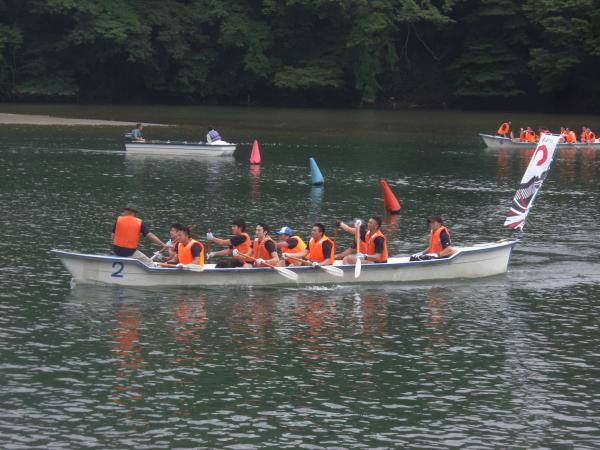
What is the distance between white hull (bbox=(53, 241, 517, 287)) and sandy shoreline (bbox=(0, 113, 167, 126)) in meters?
52.4

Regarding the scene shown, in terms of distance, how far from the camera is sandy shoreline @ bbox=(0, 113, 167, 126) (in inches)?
3093

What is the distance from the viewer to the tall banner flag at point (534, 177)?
34.5 meters

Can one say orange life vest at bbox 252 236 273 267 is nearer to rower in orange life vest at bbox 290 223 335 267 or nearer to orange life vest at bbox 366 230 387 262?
rower in orange life vest at bbox 290 223 335 267

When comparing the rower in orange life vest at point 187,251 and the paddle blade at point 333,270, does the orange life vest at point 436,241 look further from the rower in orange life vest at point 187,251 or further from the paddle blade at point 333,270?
the rower in orange life vest at point 187,251

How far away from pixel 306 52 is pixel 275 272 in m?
82.5

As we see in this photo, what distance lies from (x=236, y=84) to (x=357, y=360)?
87.4 meters

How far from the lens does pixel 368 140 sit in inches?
2854

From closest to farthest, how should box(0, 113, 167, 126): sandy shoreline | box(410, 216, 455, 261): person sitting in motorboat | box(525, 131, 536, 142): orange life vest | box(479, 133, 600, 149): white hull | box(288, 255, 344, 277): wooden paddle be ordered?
box(288, 255, 344, 277): wooden paddle → box(410, 216, 455, 261): person sitting in motorboat → box(479, 133, 600, 149): white hull → box(525, 131, 536, 142): orange life vest → box(0, 113, 167, 126): sandy shoreline

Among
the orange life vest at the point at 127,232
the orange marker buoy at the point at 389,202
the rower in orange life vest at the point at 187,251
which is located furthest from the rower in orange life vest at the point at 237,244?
the orange marker buoy at the point at 389,202

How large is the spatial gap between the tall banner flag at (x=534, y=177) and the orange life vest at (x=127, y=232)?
1292cm

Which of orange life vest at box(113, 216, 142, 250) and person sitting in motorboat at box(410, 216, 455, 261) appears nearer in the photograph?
orange life vest at box(113, 216, 142, 250)

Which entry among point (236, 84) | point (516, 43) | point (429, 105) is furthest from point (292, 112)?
point (516, 43)

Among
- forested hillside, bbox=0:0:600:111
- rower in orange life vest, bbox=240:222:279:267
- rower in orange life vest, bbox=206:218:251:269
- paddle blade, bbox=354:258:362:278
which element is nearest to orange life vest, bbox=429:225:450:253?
paddle blade, bbox=354:258:362:278

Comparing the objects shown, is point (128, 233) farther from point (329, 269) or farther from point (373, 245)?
point (373, 245)
